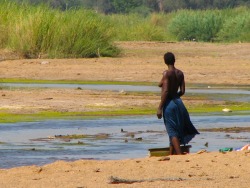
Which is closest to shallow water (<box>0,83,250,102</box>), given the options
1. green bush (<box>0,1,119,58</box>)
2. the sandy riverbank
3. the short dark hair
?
green bush (<box>0,1,119,58</box>)

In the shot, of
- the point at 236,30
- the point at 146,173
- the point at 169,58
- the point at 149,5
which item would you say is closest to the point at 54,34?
the point at 236,30

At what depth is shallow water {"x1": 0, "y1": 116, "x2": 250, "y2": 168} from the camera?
536 inches

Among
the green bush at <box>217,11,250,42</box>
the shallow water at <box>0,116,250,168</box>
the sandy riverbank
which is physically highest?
the sandy riverbank

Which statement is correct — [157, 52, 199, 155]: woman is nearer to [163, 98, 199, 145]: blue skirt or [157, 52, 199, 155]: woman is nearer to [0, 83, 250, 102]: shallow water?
[163, 98, 199, 145]: blue skirt

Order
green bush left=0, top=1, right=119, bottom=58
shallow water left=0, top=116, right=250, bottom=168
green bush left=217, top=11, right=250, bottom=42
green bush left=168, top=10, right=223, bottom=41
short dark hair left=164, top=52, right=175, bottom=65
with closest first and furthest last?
short dark hair left=164, top=52, right=175, bottom=65, shallow water left=0, top=116, right=250, bottom=168, green bush left=0, top=1, right=119, bottom=58, green bush left=217, top=11, right=250, bottom=42, green bush left=168, top=10, right=223, bottom=41

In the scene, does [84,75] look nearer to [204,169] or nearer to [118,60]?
[118,60]

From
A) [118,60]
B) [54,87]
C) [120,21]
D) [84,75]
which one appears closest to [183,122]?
[54,87]

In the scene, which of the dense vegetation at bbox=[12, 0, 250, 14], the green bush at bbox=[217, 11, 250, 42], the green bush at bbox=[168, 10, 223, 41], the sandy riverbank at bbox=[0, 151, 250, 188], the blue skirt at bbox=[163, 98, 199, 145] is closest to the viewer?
the sandy riverbank at bbox=[0, 151, 250, 188]

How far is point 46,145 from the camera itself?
14711 mm

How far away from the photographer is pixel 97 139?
1553cm

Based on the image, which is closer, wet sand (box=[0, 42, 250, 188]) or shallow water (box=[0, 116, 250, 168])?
wet sand (box=[0, 42, 250, 188])

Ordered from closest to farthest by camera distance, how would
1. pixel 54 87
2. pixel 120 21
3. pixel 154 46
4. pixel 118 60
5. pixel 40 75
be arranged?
pixel 54 87 < pixel 40 75 < pixel 118 60 < pixel 154 46 < pixel 120 21

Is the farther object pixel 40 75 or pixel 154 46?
pixel 154 46

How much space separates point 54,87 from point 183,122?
1260 centimetres
